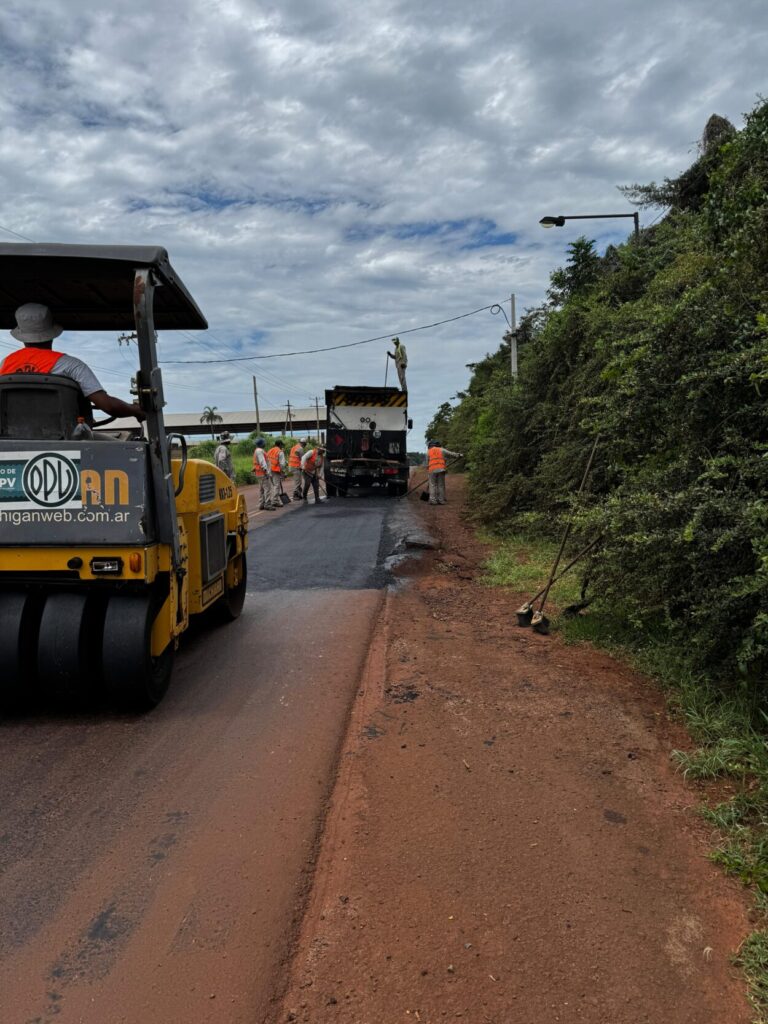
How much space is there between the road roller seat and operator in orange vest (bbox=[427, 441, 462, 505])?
43.4 feet

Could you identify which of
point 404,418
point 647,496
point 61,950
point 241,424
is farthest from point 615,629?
point 241,424

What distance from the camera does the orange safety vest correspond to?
57.9ft

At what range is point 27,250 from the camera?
4.27 metres

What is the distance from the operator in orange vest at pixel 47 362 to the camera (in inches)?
176

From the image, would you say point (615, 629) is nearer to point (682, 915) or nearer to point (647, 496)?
point (647, 496)

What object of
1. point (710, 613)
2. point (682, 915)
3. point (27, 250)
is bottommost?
point (682, 915)

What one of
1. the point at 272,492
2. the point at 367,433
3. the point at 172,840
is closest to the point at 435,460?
the point at 367,433

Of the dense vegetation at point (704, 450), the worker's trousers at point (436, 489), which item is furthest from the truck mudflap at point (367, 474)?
the dense vegetation at point (704, 450)

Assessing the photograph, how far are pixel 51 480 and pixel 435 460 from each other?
14.2m

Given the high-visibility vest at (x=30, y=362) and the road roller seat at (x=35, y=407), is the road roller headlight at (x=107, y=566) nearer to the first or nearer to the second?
the road roller seat at (x=35, y=407)

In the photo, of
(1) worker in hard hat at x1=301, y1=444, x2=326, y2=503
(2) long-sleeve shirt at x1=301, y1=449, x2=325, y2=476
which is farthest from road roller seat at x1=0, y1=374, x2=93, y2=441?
(2) long-sleeve shirt at x1=301, y1=449, x2=325, y2=476

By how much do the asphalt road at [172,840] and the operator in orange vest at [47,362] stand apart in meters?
2.01

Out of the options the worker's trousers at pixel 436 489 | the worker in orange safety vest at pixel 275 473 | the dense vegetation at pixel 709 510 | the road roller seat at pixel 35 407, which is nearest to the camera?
the dense vegetation at pixel 709 510

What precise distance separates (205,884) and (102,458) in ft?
8.21
